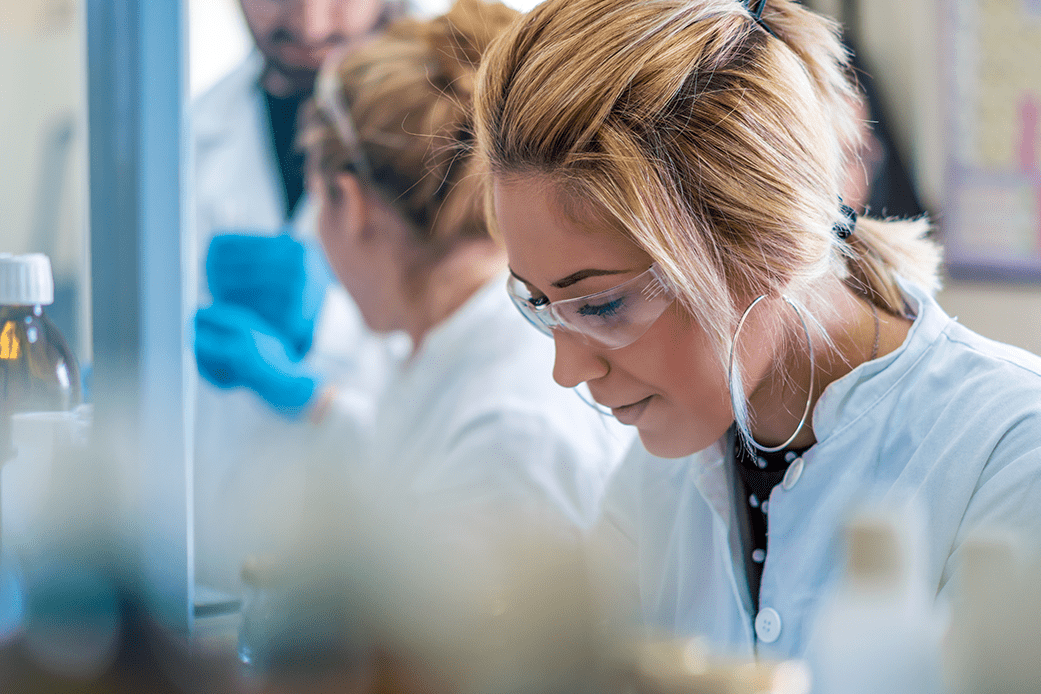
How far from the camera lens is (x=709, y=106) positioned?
3.07ft

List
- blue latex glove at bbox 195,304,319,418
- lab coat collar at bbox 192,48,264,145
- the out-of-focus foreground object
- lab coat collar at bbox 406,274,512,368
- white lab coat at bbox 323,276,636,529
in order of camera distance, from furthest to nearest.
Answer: lab coat collar at bbox 192,48,264,145 < blue latex glove at bbox 195,304,319,418 < lab coat collar at bbox 406,274,512,368 < white lab coat at bbox 323,276,636,529 < the out-of-focus foreground object

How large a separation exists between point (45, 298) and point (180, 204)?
0.17 metres

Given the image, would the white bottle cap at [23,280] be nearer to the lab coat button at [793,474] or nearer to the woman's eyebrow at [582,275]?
the woman's eyebrow at [582,275]

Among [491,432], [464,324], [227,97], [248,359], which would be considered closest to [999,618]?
[491,432]

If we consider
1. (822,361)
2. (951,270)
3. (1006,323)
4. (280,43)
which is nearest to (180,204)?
(822,361)

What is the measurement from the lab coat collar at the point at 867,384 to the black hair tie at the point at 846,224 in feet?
0.49

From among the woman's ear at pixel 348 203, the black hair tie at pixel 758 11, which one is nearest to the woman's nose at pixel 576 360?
the black hair tie at pixel 758 11

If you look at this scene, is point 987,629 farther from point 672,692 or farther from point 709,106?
point 709,106

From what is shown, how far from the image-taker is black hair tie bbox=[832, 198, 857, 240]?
1.02 meters

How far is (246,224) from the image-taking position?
2549 mm

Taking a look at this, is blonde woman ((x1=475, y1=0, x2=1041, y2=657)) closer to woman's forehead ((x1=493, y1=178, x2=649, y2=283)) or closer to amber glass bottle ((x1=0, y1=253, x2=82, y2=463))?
woman's forehead ((x1=493, y1=178, x2=649, y2=283))

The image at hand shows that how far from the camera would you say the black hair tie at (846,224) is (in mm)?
1024

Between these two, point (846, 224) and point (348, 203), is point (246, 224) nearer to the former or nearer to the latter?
point (348, 203)

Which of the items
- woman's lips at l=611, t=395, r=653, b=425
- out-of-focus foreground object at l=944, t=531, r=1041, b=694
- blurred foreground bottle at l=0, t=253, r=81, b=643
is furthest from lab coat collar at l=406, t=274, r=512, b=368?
out-of-focus foreground object at l=944, t=531, r=1041, b=694
